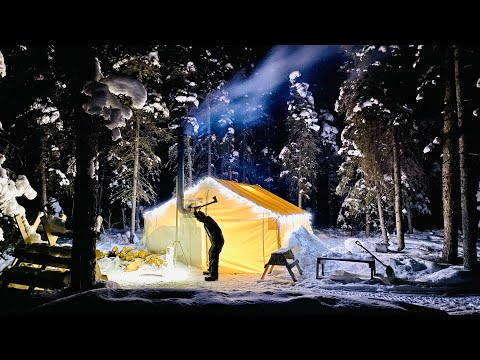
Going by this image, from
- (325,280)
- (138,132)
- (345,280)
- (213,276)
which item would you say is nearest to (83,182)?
(213,276)

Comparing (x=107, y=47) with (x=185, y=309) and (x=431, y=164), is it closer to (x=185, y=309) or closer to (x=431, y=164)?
(x=185, y=309)

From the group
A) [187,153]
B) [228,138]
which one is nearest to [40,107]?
[187,153]

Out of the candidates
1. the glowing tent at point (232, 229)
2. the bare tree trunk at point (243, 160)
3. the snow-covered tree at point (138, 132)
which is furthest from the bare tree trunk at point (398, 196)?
the bare tree trunk at point (243, 160)

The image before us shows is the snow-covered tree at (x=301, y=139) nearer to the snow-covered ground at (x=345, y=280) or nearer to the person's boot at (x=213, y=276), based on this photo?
the snow-covered ground at (x=345, y=280)

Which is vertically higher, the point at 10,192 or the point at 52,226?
the point at 10,192

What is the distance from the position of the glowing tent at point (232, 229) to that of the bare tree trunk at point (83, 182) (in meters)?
6.64

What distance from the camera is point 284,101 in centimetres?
3372

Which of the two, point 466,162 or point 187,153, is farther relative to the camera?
point 187,153

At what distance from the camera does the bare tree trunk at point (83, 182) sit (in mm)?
4988

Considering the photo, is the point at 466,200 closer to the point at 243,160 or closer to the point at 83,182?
the point at 83,182

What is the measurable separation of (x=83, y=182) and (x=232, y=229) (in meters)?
7.02

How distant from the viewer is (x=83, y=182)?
198 inches
